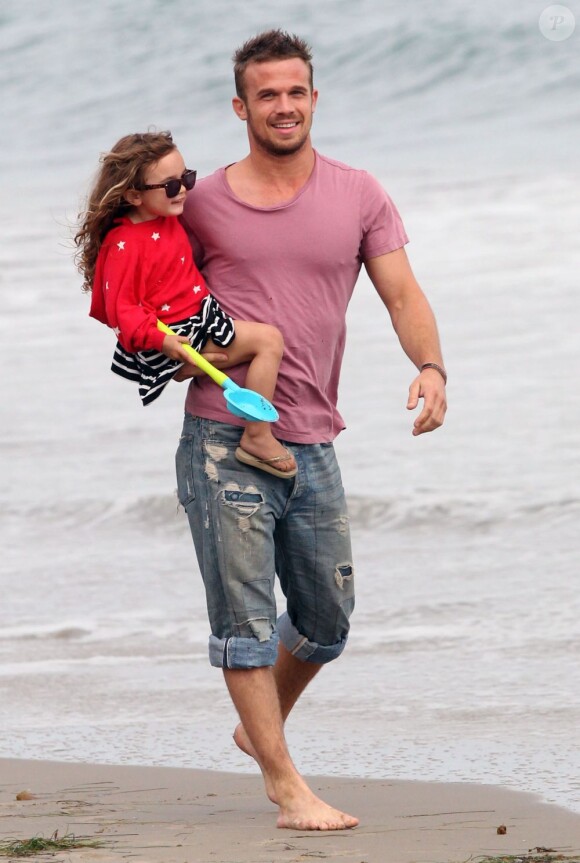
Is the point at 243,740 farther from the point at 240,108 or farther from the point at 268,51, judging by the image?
the point at 268,51

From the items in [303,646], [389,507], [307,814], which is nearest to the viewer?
[307,814]

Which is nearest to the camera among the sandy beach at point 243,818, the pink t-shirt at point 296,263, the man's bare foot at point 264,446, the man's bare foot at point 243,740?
the sandy beach at point 243,818

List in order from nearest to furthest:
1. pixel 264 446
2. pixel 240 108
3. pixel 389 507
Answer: pixel 264 446, pixel 240 108, pixel 389 507

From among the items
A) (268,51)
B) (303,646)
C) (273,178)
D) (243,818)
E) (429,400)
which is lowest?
(243,818)

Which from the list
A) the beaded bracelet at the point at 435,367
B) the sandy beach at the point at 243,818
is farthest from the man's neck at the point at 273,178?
the sandy beach at the point at 243,818

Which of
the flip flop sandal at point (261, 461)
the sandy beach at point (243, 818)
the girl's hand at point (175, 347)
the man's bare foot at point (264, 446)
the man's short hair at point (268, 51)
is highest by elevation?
the man's short hair at point (268, 51)

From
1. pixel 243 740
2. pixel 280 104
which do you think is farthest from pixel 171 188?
pixel 243 740

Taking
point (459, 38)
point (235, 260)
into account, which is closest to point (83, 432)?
point (235, 260)

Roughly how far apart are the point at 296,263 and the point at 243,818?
142 centimetres

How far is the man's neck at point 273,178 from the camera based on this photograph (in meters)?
3.70

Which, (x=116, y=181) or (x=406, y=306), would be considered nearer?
(x=116, y=181)

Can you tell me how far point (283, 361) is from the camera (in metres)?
3.72

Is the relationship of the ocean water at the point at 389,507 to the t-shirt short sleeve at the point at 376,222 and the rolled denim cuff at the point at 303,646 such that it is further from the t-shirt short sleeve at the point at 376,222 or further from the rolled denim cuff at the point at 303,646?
the t-shirt short sleeve at the point at 376,222

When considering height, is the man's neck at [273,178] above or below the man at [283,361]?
above
